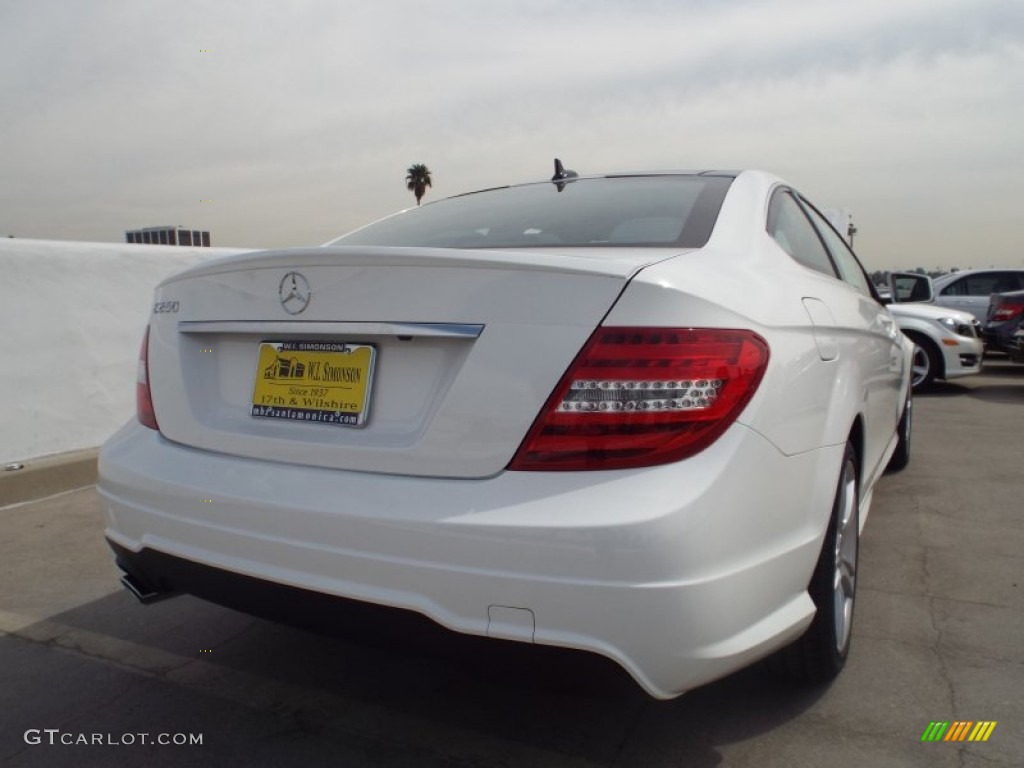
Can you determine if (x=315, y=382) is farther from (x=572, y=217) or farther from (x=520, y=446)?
(x=572, y=217)

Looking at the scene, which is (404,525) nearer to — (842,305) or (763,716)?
(763,716)

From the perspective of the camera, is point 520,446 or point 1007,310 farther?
point 1007,310

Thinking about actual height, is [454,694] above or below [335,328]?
below

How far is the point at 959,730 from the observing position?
2219mm

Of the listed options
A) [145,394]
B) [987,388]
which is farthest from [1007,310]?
[145,394]

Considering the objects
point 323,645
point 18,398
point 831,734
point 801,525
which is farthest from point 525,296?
point 18,398

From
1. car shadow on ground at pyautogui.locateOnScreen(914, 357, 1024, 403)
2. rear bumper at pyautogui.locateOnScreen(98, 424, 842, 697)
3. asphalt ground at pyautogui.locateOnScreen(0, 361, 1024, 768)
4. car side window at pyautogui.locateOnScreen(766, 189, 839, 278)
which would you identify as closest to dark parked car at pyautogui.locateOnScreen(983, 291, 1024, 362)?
car shadow on ground at pyautogui.locateOnScreen(914, 357, 1024, 403)

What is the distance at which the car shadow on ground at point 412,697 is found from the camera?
1.81 metres

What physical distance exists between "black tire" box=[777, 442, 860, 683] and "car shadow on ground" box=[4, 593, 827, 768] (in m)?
0.11

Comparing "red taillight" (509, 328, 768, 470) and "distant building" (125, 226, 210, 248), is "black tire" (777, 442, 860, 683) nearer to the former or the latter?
"red taillight" (509, 328, 768, 470)

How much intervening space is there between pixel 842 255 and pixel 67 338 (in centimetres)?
450

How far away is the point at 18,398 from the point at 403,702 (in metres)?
3.73

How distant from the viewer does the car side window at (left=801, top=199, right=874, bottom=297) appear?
11.4 feet

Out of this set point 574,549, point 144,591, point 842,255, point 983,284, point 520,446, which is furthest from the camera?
point 983,284
